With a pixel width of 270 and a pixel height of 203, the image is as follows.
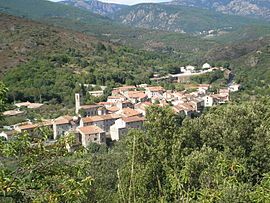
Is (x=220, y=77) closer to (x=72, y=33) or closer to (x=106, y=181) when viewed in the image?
(x=72, y=33)

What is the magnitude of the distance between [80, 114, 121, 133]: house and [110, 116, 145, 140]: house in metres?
1.69

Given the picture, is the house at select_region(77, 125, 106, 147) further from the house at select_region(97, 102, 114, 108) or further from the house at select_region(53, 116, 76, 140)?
the house at select_region(97, 102, 114, 108)

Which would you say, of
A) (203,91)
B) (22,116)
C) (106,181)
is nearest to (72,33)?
(203,91)

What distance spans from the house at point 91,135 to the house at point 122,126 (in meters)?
1.88

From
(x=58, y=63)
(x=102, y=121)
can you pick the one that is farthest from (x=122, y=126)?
(x=58, y=63)

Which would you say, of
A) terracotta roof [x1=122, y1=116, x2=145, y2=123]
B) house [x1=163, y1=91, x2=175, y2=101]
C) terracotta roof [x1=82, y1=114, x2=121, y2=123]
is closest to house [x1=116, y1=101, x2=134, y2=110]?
terracotta roof [x1=82, y1=114, x2=121, y2=123]

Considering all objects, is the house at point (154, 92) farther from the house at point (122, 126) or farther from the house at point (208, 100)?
the house at point (122, 126)

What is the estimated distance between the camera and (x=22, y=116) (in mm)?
38625

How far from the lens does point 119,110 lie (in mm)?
41625

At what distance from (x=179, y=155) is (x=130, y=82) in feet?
154

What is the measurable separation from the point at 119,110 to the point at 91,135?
28.9 ft

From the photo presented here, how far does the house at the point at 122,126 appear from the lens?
35.4 metres

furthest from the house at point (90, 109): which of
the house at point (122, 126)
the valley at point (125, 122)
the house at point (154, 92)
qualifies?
the house at point (154, 92)

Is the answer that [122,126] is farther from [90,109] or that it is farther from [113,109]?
[113,109]
